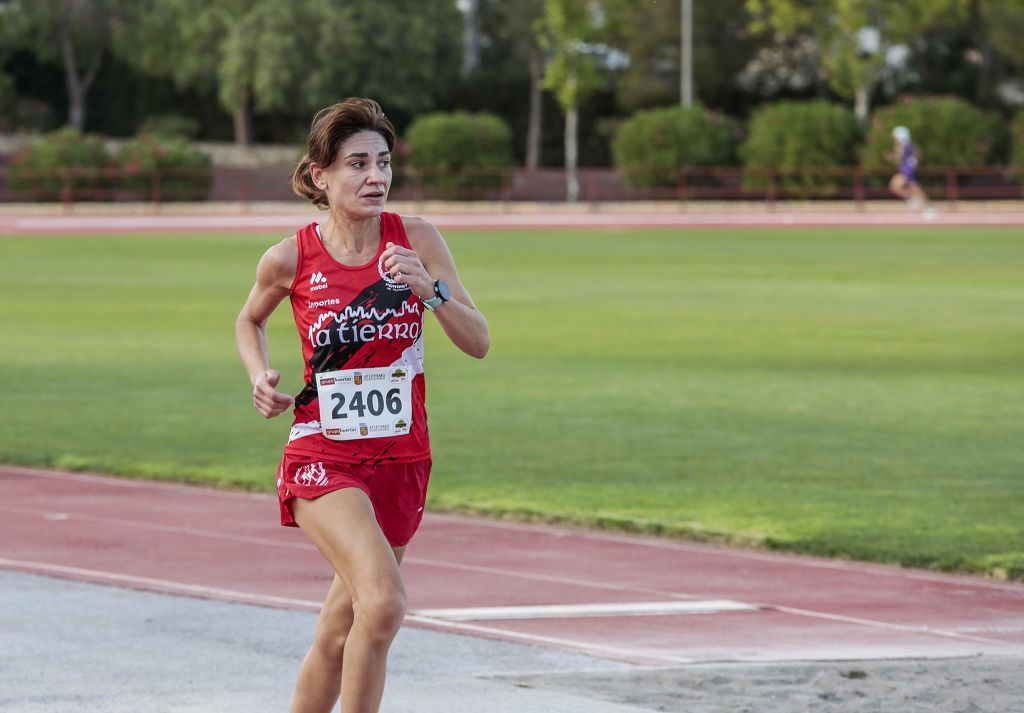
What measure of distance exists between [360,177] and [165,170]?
175 ft

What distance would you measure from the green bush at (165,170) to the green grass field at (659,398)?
24807 millimetres

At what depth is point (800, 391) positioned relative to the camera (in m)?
16.7

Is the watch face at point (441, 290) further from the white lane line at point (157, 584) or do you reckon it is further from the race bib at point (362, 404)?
the white lane line at point (157, 584)

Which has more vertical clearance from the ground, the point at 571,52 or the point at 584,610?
the point at 571,52

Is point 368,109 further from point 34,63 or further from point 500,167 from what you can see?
point 34,63

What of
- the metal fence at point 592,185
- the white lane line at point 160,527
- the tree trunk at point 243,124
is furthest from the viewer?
the tree trunk at point 243,124

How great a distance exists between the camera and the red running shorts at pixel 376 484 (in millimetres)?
5445

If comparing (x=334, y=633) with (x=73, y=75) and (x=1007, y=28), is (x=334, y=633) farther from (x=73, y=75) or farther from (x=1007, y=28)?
(x=73, y=75)

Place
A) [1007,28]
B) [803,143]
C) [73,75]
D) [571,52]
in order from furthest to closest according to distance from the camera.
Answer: [73,75], [1007,28], [571,52], [803,143]

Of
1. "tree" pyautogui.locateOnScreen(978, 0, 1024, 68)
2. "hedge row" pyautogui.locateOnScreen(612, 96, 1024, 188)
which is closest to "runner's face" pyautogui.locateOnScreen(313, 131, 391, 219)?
"hedge row" pyautogui.locateOnScreen(612, 96, 1024, 188)

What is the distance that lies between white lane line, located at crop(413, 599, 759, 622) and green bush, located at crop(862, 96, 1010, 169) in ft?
157

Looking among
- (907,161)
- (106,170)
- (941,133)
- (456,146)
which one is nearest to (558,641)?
(907,161)

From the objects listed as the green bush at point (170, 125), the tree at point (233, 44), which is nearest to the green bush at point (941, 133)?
the tree at point (233, 44)

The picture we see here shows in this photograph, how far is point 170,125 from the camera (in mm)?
75688
